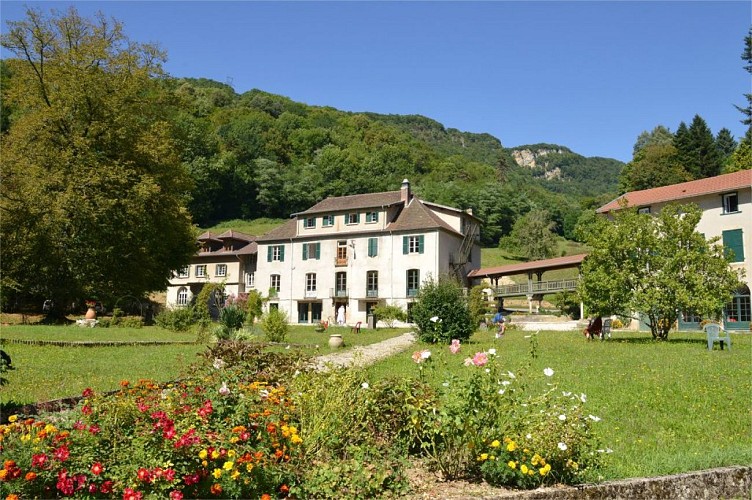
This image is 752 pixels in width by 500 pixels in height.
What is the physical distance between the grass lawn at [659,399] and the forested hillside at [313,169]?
68543 mm

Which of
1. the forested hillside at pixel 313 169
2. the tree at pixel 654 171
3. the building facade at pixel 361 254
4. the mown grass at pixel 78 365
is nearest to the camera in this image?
the mown grass at pixel 78 365

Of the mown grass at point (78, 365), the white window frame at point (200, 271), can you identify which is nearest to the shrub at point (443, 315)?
the mown grass at point (78, 365)

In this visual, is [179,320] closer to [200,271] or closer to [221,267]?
[221,267]

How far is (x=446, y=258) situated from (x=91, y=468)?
40.4m

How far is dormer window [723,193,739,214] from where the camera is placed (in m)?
34.3

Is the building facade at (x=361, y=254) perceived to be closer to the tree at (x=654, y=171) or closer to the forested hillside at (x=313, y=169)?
the tree at (x=654, y=171)

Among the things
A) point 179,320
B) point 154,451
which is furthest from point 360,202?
point 154,451

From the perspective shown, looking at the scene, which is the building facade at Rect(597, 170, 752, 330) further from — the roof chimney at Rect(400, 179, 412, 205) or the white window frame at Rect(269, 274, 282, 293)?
the white window frame at Rect(269, 274, 282, 293)

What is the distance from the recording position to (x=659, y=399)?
32.4 ft

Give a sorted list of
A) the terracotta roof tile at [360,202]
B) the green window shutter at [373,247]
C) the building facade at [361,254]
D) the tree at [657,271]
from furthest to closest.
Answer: the terracotta roof tile at [360,202] < the green window shutter at [373,247] < the building facade at [361,254] < the tree at [657,271]

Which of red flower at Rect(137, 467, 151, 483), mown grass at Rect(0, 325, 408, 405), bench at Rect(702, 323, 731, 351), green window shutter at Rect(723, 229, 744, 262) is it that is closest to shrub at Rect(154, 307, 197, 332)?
mown grass at Rect(0, 325, 408, 405)

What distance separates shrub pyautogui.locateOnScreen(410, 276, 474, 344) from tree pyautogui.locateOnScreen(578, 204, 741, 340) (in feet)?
17.8

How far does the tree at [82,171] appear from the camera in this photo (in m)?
26.2

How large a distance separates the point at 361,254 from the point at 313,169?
173 ft
